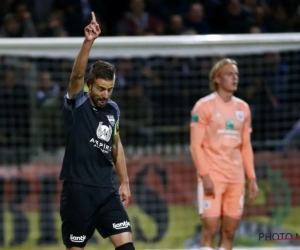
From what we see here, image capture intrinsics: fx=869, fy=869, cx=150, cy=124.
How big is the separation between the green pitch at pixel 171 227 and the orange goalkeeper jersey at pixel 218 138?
2.12 m

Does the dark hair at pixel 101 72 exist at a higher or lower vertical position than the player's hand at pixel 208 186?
higher

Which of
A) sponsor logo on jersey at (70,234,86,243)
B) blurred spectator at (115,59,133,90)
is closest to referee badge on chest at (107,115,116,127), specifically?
sponsor logo on jersey at (70,234,86,243)

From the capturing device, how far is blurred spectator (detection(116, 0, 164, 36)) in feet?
40.1

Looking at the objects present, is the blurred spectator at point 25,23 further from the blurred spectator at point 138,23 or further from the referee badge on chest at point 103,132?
the referee badge on chest at point 103,132

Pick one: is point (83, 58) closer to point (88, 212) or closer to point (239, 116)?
point (88, 212)

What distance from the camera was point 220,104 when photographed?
820 cm

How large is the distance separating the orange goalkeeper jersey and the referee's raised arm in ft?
6.93

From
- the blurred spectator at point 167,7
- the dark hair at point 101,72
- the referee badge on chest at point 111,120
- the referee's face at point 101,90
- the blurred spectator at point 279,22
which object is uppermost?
the blurred spectator at point 167,7

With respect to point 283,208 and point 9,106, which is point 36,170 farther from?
point 283,208

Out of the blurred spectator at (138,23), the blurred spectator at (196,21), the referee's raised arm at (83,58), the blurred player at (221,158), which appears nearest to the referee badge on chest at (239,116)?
the blurred player at (221,158)

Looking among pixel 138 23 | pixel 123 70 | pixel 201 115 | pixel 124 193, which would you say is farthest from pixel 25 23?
pixel 124 193

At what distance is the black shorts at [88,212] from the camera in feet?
20.5

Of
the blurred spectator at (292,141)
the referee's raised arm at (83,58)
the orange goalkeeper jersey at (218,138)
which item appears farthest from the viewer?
the blurred spectator at (292,141)

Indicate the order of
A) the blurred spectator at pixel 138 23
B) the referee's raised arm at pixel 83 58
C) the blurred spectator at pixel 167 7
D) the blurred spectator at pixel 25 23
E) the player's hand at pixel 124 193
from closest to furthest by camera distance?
1. the referee's raised arm at pixel 83 58
2. the player's hand at pixel 124 193
3. the blurred spectator at pixel 25 23
4. the blurred spectator at pixel 138 23
5. the blurred spectator at pixel 167 7
